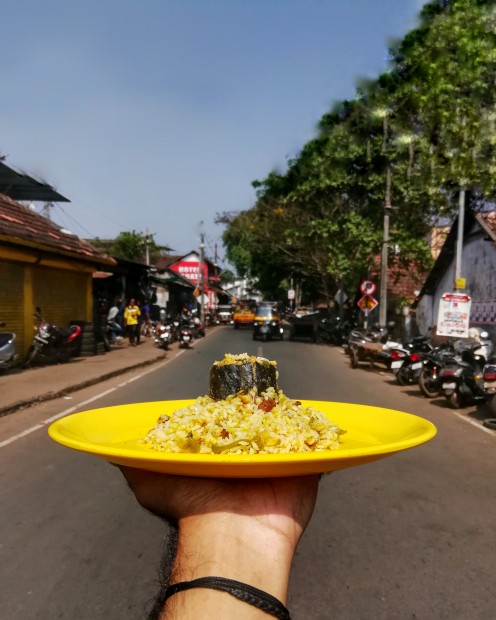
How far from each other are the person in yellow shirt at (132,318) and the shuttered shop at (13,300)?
664 centimetres

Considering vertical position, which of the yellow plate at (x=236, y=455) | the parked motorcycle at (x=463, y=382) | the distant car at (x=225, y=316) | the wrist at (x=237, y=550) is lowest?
the distant car at (x=225, y=316)

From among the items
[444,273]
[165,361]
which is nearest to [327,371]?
[165,361]

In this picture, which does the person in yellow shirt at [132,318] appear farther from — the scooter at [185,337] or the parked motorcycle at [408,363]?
the parked motorcycle at [408,363]

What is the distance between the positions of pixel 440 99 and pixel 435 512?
43.4 ft

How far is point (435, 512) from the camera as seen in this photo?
4.49m

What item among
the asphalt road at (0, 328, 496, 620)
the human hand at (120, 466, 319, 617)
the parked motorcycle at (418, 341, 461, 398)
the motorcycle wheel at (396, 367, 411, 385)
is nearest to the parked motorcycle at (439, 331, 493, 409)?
the parked motorcycle at (418, 341, 461, 398)

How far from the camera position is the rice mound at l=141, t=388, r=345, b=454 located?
126 cm

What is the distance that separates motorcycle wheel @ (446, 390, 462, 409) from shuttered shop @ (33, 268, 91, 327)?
1078 centimetres

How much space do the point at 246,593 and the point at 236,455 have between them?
0.24 metres

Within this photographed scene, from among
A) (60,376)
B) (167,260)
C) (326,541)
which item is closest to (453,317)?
(60,376)

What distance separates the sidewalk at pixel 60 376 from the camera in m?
9.62

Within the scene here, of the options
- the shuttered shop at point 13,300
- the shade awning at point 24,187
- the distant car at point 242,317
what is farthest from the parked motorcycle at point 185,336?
the distant car at point 242,317

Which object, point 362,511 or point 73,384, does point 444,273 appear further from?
point 362,511

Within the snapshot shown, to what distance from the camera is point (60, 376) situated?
12.6 meters
